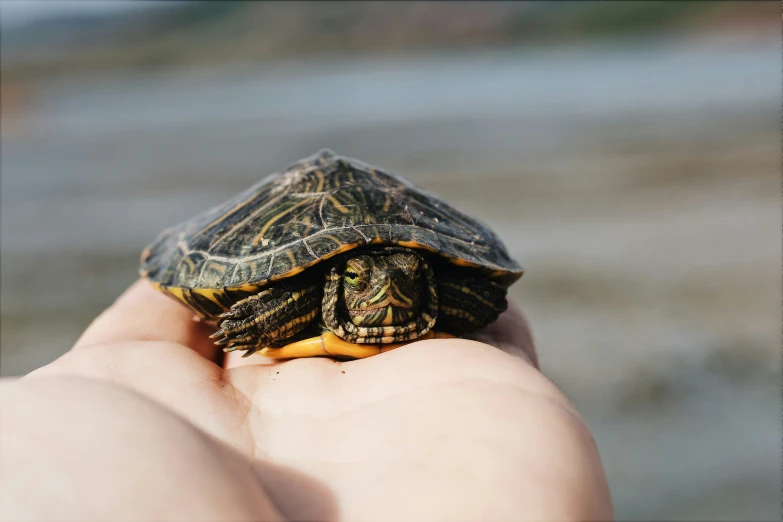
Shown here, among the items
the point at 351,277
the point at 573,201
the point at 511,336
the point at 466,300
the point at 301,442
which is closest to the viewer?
the point at 301,442

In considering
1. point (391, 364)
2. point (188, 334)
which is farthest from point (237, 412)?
point (188, 334)

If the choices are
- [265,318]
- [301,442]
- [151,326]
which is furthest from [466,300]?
[151,326]

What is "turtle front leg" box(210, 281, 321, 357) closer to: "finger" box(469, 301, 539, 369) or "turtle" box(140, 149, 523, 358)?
"turtle" box(140, 149, 523, 358)

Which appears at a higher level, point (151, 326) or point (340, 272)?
point (340, 272)

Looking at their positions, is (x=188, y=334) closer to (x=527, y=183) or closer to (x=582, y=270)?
(x=582, y=270)

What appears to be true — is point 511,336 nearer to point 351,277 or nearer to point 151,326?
point 351,277

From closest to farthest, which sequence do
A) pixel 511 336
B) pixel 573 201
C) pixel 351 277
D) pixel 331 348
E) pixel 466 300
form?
pixel 331 348 < pixel 351 277 < pixel 466 300 < pixel 511 336 < pixel 573 201

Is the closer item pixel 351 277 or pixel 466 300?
pixel 351 277

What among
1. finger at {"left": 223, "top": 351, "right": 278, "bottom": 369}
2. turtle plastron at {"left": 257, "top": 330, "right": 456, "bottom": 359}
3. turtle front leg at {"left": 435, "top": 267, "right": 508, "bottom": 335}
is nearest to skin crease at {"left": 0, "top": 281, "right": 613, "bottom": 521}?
turtle plastron at {"left": 257, "top": 330, "right": 456, "bottom": 359}

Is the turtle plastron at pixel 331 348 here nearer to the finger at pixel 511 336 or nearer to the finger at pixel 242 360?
the finger at pixel 242 360
